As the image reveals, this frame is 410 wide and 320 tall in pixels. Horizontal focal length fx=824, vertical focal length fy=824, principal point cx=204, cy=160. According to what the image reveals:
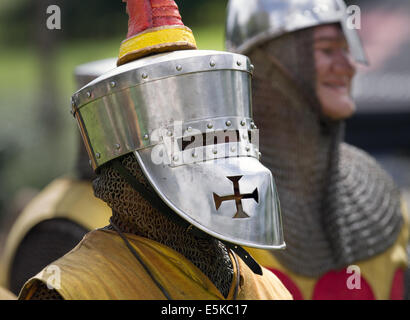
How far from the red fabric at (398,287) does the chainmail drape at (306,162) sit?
191mm

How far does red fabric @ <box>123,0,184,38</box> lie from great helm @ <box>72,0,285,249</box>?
0.15m

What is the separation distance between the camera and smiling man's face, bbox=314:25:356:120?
4992 mm

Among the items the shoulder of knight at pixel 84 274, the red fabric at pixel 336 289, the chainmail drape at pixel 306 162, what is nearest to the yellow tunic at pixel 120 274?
the shoulder of knight at pixel 84 274

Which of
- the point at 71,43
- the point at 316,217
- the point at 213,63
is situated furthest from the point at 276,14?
the point at 71,43

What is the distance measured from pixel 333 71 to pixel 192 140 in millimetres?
2443

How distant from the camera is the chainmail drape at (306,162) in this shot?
490cm

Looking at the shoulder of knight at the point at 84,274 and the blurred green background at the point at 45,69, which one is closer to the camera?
the shoulder of knight at the point at 84,274

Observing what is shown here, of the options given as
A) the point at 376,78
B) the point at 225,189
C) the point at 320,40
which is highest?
the point at 320,40

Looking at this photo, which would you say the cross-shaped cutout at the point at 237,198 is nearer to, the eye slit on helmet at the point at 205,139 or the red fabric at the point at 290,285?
the eye slit on helmet at the point at 205,139

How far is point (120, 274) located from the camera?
275 cm

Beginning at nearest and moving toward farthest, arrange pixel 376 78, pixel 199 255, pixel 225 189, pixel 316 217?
pixel 225 189 → pixel 199 255 → pixel 316 217 → pixel 376 78

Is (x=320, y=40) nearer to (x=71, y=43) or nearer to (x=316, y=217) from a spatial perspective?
(x=316, y=217)

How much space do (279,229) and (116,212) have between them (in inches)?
23.0
